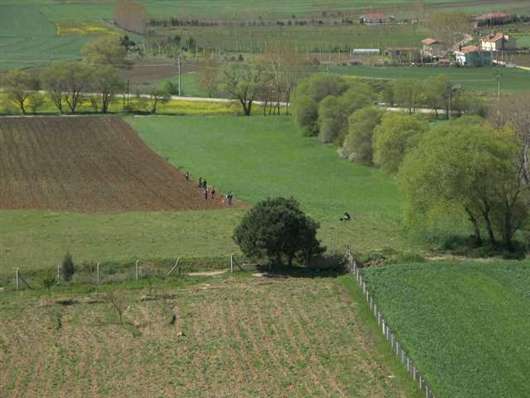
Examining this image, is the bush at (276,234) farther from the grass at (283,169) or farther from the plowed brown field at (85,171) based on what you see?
the plowed brown field at (85,171)

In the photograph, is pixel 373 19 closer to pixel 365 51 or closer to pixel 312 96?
pixel 365 51

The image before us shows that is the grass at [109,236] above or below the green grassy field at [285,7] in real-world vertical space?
below

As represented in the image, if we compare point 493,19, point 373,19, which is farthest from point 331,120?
point 373,19

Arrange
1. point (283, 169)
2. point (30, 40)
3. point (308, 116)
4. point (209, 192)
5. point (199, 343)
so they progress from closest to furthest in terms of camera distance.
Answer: point (199, 343)
point (209, 192)
point (283, 169)
point (308, 116)
point (30, 40)

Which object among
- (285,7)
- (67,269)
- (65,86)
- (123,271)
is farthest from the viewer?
(285,7)

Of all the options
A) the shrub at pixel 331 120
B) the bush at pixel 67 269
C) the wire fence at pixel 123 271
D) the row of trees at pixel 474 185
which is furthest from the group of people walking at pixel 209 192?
the shrub at pixel 331 120

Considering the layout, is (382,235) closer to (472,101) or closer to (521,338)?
(521,338)
